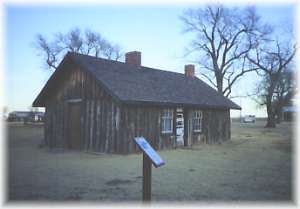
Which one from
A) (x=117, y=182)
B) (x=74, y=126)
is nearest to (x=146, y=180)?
(x=117, y=182)

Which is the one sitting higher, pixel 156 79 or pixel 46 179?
pixel 156 79

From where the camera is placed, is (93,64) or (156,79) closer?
(93,64)

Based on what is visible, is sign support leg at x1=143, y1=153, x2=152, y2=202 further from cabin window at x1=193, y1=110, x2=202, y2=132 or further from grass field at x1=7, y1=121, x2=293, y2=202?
cabin window at x1=193, y1=110, x2=202, y2=132

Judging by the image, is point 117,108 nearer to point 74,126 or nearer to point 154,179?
point 74,126

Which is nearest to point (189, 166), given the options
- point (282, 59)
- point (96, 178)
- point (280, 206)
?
point (96, 178)

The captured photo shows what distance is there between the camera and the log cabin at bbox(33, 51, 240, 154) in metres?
13.2

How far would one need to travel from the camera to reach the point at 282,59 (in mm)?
37312

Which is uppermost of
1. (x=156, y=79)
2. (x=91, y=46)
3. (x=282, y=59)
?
(x=91, y=46)

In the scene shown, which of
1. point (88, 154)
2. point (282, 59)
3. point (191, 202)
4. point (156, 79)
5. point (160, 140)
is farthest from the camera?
point (282, 59)

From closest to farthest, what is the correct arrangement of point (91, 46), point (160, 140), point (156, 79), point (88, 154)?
point (88, 154)
point (160, 140)
point (156, 79)
point (91, 46)

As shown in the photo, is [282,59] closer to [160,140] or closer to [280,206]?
[160,140]

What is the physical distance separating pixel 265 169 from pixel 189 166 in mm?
2816

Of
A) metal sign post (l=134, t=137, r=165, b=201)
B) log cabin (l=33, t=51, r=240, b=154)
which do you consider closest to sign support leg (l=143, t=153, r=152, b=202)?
metal sign post (l=134, t=137, r=165, b=201)

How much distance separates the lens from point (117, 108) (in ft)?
42.9
